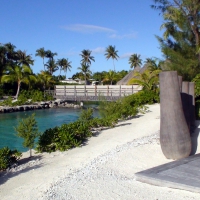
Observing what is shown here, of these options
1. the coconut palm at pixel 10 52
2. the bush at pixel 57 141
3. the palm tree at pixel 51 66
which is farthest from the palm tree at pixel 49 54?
the bush at pixel 57 141

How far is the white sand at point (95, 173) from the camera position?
433cm

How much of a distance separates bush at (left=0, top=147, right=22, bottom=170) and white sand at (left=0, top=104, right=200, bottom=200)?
0.22 meters

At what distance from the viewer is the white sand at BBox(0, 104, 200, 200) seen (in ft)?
14.2

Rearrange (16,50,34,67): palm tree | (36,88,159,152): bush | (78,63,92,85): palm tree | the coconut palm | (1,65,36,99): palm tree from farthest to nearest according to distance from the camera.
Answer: (78,63,92,85): palm tree, (16,50,34,67): palm tree, the coconut palm, (1,65,36,99): palm tree, (36,88,159,152): bush

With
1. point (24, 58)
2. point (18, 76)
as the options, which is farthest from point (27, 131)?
point (24, 58)

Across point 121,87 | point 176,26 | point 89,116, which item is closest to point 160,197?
point 89,116

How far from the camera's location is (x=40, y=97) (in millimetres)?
31266

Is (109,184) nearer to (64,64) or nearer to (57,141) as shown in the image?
(57,141)

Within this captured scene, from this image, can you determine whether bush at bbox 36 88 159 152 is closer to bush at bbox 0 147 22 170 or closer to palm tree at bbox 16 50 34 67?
bush at bbox 0 147 22 170

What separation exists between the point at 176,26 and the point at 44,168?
943 centimetres

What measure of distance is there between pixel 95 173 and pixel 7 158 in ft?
6.31

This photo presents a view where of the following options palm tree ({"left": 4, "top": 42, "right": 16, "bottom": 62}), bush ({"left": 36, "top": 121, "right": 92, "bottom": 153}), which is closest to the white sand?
bush ({"left": 36, "top": 121, "right": 92, "bottom": 153})

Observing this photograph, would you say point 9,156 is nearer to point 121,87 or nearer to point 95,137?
point 95,137

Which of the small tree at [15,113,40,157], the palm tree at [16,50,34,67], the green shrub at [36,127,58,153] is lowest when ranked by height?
the green shrub at [36,127,58,153]
